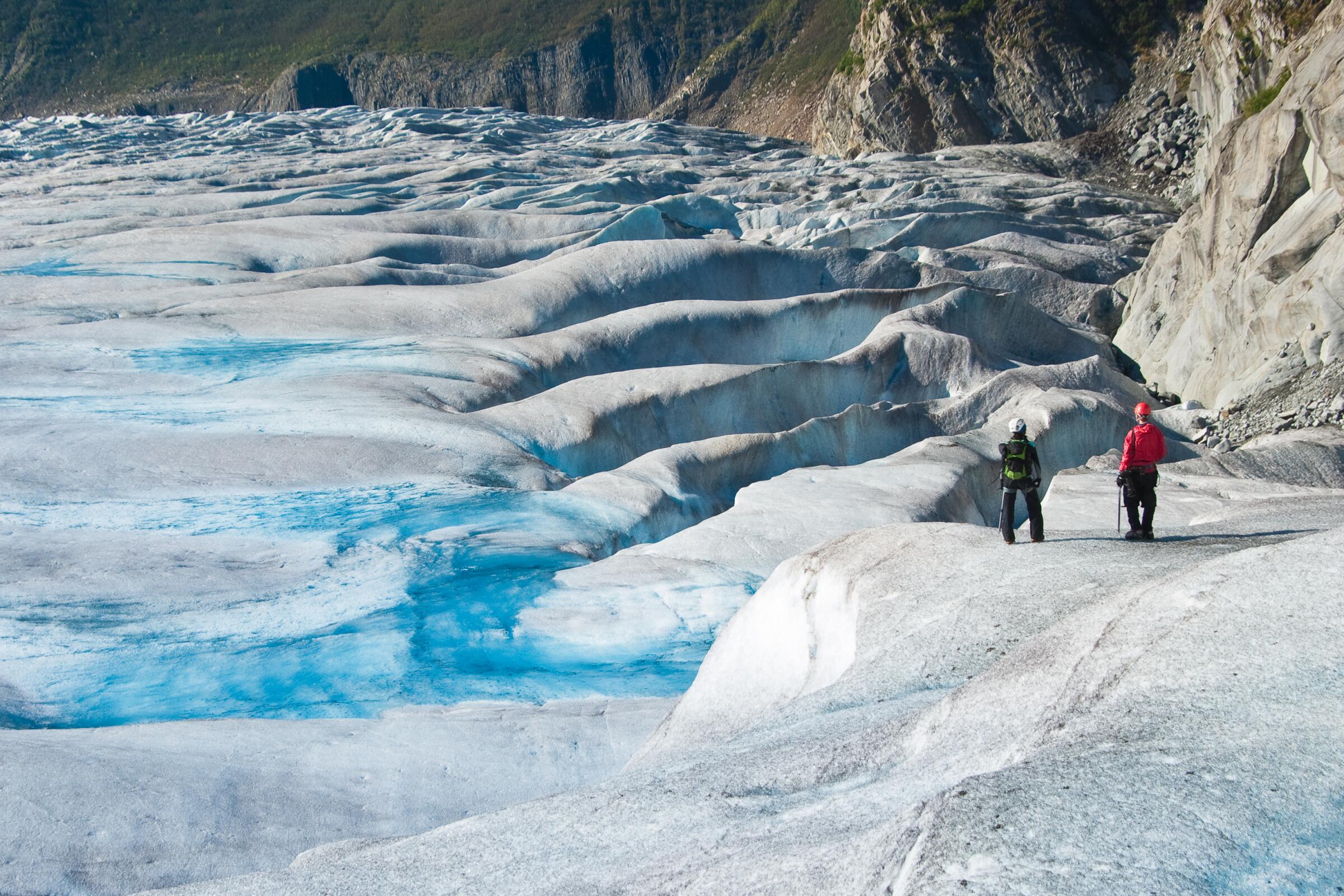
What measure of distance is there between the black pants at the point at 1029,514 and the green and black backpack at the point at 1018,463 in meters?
0.08

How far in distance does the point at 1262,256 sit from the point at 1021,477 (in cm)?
1181

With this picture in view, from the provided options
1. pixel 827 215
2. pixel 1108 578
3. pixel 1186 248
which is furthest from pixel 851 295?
pixel 1108 578

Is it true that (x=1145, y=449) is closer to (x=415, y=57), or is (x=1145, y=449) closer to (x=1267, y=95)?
(x=1267, y=95)

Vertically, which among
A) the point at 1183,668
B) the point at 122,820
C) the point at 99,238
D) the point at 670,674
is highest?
the point at 99,238

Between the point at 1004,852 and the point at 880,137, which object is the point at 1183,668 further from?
the point at 880,137

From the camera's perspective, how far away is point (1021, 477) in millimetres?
7250

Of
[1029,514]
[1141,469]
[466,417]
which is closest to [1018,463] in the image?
[1029,514]

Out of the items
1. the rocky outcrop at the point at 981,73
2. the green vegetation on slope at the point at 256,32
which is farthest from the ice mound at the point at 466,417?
the green vegetation on slope at the point at 256,32

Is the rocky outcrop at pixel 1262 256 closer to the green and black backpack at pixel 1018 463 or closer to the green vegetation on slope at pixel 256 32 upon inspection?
the green and black backpack at pixel 1018 463

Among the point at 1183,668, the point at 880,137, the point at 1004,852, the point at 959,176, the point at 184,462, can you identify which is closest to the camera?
the point at 1004,852

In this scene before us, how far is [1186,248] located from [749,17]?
75.7 metres

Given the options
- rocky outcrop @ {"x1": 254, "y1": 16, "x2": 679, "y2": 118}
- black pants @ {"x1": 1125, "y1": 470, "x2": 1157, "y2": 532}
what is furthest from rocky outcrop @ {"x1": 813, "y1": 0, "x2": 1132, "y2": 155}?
rocky outcrop @ {"x1": 254, "y1": 16, "x2": 679, "y2": 118}

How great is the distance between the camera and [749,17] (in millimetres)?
87875

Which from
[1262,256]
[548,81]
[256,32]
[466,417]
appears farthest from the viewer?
[256,32]
